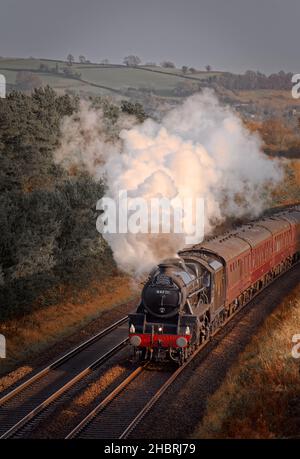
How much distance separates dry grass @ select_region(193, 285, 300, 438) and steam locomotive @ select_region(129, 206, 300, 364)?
2108 millimetres

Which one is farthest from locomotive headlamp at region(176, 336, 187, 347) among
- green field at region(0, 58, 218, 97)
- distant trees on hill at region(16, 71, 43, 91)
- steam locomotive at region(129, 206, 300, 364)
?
distant trees on hill at region(16, 71, 43, 91)

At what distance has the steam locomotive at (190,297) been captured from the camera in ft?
67.8

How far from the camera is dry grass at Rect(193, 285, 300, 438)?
14828 millimetres

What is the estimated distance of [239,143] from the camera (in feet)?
123

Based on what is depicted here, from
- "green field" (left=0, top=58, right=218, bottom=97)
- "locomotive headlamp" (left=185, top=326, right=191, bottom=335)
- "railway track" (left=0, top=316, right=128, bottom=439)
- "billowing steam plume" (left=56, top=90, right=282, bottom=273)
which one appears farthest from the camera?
"green field" (left=0, top=58, right=218, bottom=97)

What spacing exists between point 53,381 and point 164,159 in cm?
1151

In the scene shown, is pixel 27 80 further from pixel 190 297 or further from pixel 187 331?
pixel 187 331

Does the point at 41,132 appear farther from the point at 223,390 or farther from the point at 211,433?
the point at 211,433

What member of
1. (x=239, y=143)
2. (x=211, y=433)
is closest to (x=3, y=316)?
(x=211, y=433)

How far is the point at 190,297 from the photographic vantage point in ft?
69.5

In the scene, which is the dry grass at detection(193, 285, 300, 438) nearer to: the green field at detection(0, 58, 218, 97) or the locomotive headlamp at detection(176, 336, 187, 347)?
the locomotive headlamp at detection(176, 336, 187, 347)

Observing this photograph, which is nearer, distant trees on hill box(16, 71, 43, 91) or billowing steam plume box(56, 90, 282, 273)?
billowing steam plume box(56, 90, 282, 273)

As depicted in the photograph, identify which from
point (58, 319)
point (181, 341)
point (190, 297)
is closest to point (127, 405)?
point (181, 341)

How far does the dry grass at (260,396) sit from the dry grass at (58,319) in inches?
361
